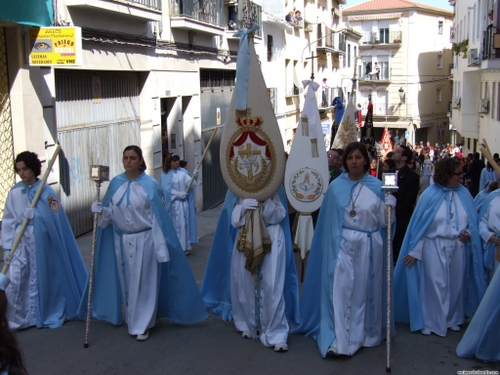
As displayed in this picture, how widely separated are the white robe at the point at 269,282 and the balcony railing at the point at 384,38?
43.6 m

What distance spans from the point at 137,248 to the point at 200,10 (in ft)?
37.0

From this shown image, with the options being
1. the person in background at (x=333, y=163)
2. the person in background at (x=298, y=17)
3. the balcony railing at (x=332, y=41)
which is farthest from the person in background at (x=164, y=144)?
the balcony railing at (x=332, y=41)

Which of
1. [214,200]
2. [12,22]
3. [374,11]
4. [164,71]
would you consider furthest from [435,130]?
[12,22]

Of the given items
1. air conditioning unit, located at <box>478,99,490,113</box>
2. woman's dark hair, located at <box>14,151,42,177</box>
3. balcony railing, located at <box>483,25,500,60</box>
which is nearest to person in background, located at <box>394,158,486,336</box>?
woman's dark hair, located at <box>14,151,42,177</box>

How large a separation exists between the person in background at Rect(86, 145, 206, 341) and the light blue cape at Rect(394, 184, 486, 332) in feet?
7.45

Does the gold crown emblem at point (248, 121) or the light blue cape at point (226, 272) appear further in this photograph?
the light blue cape at point (226, 272)

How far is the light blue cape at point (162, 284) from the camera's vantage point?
19.8 feet

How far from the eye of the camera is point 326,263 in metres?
5.61

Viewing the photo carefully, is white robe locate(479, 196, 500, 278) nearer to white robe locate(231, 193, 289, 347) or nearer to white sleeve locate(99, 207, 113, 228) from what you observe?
white robe locate(231, 193, 289, 347)

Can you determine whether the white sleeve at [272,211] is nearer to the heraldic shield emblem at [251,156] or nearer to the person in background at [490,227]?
the heraldic shield emblem at [251,156]

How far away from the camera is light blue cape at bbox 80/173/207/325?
19.8 feet

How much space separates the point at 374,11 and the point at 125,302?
4502 cm

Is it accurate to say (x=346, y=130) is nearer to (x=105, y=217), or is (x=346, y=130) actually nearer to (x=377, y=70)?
(x=105, y=217)

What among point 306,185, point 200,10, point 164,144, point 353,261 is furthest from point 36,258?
point 200,10
